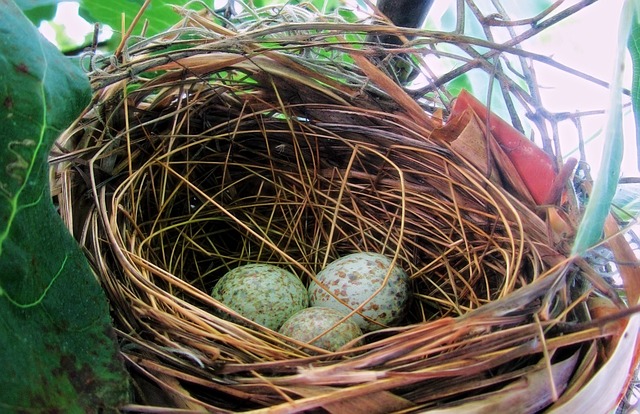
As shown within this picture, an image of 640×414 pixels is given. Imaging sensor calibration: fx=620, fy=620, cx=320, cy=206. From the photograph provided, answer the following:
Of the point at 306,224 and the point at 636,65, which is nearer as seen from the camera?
the point at 636,65

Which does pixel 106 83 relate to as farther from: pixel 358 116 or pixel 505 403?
pixel 505 403

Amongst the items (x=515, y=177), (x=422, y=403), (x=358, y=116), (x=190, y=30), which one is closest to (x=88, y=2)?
(x=190, y=30)

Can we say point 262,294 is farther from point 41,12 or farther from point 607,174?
point 41,12

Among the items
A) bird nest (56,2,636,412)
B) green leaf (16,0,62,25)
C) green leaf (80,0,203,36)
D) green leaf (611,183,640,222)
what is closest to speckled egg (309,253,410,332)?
bird nest (56,2,636,412)

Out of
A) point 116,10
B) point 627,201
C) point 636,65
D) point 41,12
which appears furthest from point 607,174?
point 41,12

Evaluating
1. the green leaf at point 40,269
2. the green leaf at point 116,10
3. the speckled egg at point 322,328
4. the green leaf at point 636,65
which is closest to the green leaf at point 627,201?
the green leaf at point 636,65

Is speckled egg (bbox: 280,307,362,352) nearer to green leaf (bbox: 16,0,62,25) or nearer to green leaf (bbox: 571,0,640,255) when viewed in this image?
green leaf (bbox: 571,0,640,255)

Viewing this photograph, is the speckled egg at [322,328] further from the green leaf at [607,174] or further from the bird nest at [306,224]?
the green leaf at [607,174]
